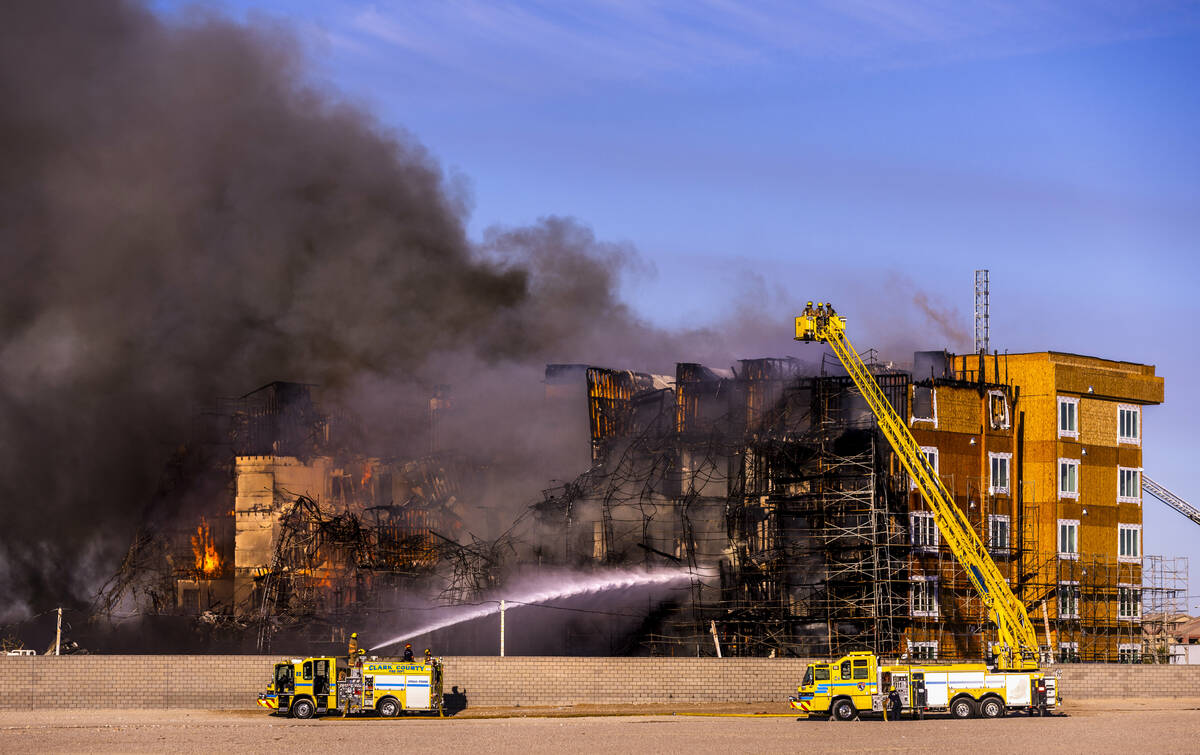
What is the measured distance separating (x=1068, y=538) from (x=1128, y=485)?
5258 mm

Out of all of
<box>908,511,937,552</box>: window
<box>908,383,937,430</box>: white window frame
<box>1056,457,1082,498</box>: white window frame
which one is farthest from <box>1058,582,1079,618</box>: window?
<box>908,383,937,430</box>: white window frame

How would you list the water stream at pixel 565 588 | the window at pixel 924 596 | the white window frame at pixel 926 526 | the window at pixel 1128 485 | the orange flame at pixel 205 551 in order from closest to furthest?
the window at pixel 924 596
the water stream at pixel 565 588
the white window frame at pixel 926 526
the window at pixel 1128 485
the orange flame at pixel 205 551

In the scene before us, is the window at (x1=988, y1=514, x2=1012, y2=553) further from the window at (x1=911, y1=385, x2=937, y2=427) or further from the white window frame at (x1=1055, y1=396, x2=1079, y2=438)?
the window at (x1=911, y1=385, x2=937, y2=427)

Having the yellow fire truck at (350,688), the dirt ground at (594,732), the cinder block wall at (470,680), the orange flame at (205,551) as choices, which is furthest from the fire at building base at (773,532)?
the yellow fire truck at (350,688)

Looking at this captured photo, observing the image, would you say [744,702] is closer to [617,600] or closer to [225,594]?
[617,600]

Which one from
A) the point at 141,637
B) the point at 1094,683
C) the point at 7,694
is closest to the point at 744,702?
the point at 1094,683

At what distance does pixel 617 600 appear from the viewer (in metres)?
66.6

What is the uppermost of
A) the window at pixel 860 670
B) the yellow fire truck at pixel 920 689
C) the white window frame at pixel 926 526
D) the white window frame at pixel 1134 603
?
the white window frame at pixel 926 526

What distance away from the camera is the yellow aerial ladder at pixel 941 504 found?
62.3m

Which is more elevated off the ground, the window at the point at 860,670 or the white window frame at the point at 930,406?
the white window frame at the point at 930,406

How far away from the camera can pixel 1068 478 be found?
71938 mm

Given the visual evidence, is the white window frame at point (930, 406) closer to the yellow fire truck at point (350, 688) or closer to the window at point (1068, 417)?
the window at point (1068, 417)

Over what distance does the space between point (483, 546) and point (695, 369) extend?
43.2 feet

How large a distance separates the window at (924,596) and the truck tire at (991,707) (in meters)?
16.3
